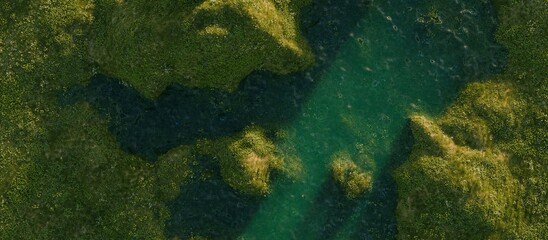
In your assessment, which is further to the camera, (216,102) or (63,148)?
(216,102)

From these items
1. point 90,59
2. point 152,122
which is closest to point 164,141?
point 152,122

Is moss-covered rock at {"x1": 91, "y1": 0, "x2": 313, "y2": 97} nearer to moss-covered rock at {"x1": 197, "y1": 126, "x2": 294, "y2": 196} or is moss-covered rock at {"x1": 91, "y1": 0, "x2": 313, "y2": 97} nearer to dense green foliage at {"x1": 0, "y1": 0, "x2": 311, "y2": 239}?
dense green foliage at {"x1": 0, "y1": 0, "x2": 311, "y2": 239}

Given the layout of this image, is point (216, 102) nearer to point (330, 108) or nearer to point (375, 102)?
point (330, 108)

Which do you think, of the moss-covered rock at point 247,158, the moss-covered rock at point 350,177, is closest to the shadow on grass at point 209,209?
the moss-covered rock at point 247,158

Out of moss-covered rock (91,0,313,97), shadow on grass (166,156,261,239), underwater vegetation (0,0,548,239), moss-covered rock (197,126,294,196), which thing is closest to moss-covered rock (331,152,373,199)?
underwater vegetation (0,0,548,239)

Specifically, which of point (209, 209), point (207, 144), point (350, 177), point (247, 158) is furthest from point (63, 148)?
point (350, 177)
